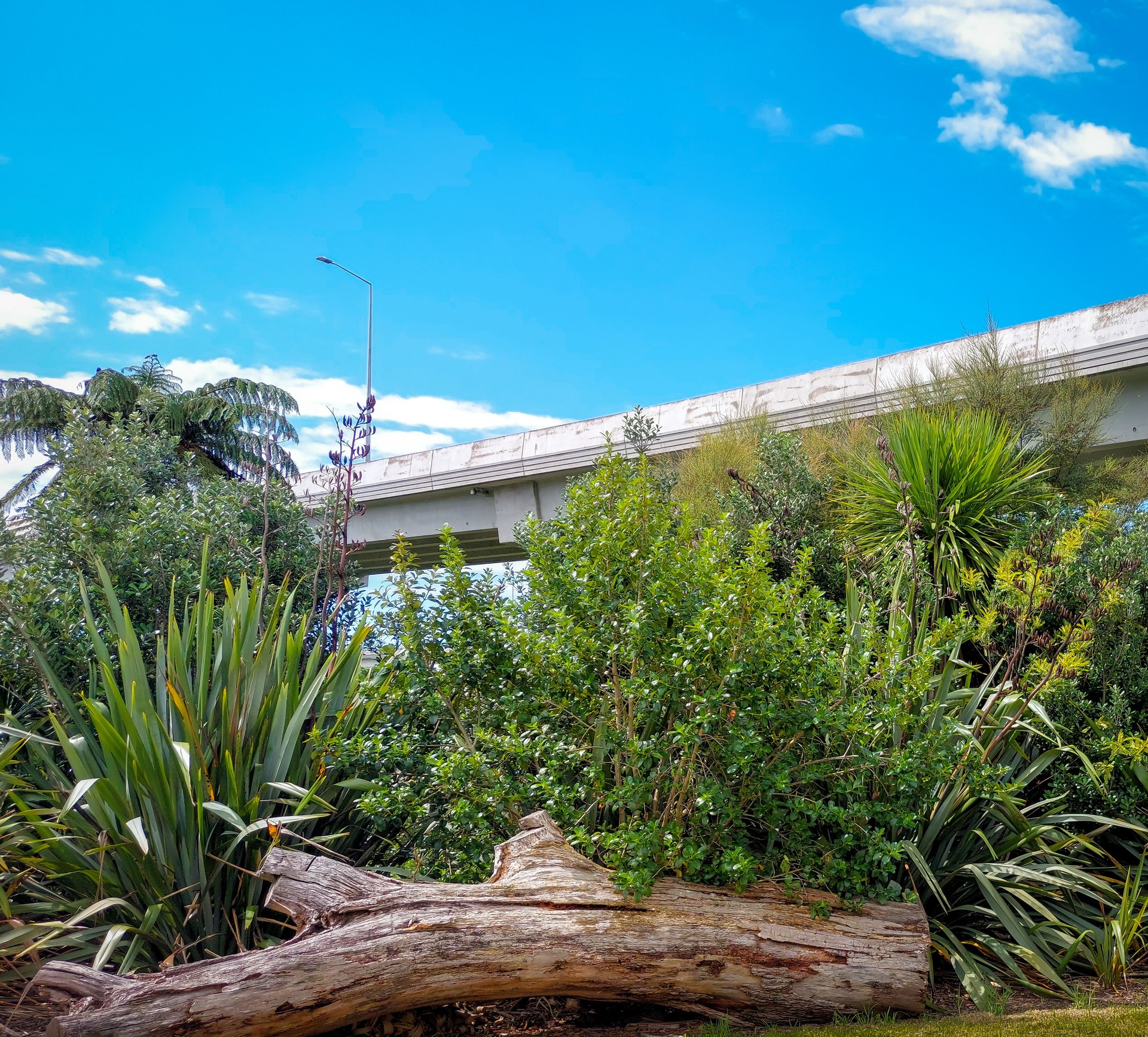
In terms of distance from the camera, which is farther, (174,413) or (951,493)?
(174,413)

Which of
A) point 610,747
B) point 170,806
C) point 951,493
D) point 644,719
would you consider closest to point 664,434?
point 951,493

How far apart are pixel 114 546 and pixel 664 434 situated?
9.13 meters

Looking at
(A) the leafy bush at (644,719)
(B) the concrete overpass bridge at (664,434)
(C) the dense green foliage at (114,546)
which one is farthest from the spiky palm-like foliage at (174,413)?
(A) the leafy bush at (644,719)

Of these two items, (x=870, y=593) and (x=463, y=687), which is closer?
(x=463, y=687)

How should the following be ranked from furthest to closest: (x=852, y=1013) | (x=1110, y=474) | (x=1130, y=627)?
(x=1110, y=474)
(x=1130, y=627)
(x=852, y=1013)

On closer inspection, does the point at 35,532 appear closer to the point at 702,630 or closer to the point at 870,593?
the point at 702,630

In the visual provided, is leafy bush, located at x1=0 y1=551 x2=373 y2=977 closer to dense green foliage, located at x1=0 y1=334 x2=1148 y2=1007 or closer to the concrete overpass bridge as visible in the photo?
dense green foliage, located at x1=0 y1=334 x2=1148 y2=1007

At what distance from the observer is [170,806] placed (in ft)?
15.0

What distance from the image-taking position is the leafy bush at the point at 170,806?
4.50m

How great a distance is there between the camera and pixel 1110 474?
33.4 feet

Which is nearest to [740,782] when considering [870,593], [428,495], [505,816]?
[505,816]

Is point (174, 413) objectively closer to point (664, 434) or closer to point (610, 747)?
point (664, 434)

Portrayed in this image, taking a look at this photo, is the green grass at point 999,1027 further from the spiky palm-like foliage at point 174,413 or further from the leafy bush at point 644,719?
the spiky palm-like foliage at point 174,413

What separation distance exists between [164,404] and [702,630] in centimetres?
1091
